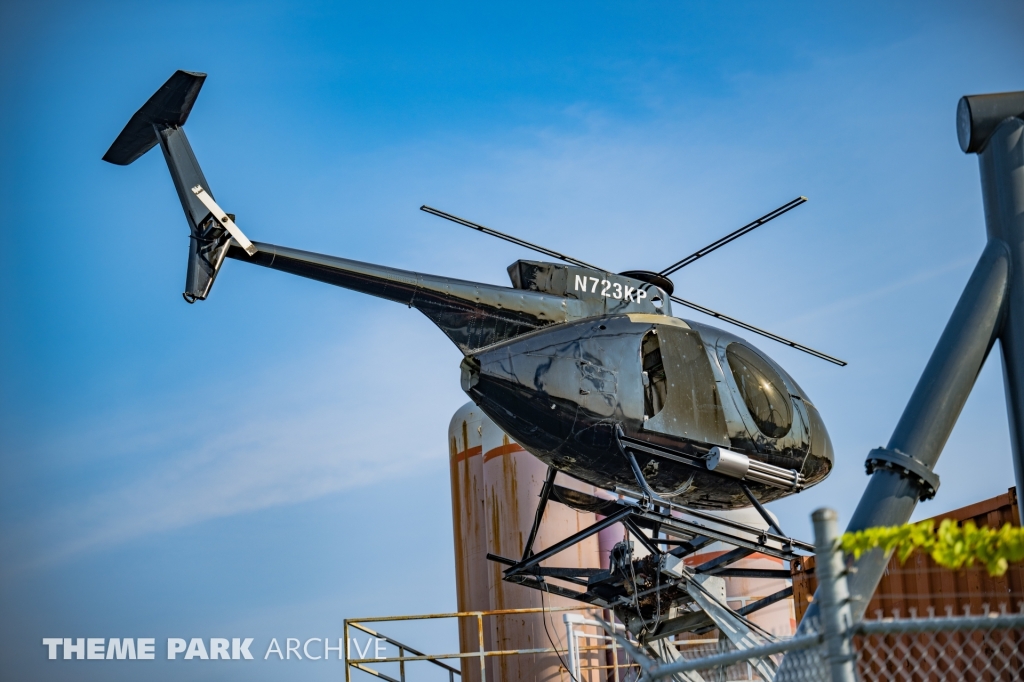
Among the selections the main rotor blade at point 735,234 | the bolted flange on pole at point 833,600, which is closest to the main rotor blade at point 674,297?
the main rotor blade at point 735,234

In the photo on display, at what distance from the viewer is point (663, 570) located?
12547mm

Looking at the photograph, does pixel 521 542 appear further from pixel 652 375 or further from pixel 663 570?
pixel 652 375

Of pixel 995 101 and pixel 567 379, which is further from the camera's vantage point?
pixel 567 379

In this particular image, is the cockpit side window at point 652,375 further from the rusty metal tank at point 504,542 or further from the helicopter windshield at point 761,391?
the rusty metal tank at point 504,542

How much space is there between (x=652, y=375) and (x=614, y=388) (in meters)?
0.58

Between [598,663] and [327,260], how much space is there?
7600 mm

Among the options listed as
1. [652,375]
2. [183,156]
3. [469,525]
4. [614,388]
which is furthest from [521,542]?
[183,156]

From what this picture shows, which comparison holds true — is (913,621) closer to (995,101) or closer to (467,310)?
(995,101)

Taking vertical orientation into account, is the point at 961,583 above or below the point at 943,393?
below

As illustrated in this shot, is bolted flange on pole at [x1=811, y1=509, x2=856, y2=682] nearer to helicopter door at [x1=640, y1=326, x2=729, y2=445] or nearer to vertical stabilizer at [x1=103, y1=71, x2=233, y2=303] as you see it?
helicopter door at [x1=640, y1=326, x2=729, y2=445]

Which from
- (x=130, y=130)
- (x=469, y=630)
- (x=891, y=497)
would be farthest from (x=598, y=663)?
(x=891, y=497)

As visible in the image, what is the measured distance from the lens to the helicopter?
12.2 metres

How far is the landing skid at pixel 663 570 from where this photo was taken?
1198 cm

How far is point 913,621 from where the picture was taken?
3689mm
